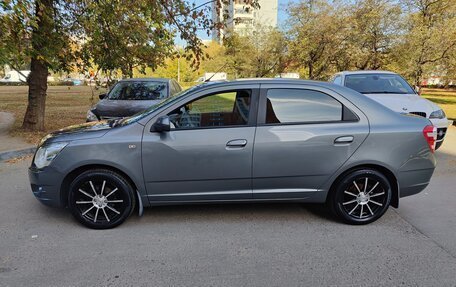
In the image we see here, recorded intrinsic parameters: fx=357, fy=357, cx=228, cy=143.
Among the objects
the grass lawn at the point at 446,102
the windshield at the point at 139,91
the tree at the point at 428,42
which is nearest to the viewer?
the windshield at the point at 139,91

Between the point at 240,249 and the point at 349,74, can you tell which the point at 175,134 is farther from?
the point at 349,74

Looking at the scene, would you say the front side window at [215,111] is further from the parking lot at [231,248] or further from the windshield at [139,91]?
the windshield at [139,91]

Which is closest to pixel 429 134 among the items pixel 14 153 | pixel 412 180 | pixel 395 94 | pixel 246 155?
pixel 412 180

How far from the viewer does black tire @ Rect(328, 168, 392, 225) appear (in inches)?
159

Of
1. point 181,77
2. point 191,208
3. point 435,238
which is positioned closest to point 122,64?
point 191,208

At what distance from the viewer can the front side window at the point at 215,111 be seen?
13.0 feet

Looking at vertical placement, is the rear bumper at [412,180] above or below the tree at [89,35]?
below

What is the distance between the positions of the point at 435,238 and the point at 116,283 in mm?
3232

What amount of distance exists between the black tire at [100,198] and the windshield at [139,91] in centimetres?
544

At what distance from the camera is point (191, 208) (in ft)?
14.9

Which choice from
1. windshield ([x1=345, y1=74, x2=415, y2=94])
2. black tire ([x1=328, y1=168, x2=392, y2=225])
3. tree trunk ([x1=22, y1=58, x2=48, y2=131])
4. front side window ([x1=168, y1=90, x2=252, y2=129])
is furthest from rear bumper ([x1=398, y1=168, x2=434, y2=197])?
tree trunk ([x1=22, y1=58, x2=48, y2=131])

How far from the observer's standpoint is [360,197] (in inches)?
161

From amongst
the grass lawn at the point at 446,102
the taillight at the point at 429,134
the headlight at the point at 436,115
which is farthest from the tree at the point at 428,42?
the taillight at the point at 429,134

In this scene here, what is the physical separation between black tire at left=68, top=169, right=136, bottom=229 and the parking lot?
129mm
